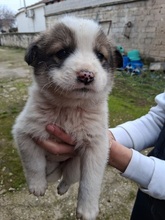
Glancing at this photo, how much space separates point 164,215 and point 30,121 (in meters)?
0.84

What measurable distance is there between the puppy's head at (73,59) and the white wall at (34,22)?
40.8 feet

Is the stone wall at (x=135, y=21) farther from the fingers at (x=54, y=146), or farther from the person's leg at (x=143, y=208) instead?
the fingers at (x=54, y=146)

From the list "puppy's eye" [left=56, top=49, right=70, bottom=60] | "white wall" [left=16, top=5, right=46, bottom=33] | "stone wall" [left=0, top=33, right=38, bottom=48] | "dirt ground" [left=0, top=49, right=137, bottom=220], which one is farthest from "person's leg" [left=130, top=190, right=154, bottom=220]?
"white wall" [left=16, top=5, right=46, bottom=33]

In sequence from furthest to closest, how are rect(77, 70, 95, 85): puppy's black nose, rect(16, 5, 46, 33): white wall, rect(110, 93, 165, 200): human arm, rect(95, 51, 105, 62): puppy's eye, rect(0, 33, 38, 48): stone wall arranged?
1. rect(16, 5, 46, 33): white wall
2. rect(0, 33, 38, 48): stone wall
3. rect(95, 51, 105, 62): puppy's eye
4. rect(110, 93, 165, 200): human arm
5. rect(77, 70, 95, 85): puppy's black nose

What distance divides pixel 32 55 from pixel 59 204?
4.67 feet

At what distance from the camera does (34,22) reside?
17250 millimetres

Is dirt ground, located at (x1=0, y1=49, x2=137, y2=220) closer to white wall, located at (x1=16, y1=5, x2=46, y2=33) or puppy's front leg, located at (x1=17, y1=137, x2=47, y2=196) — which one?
puppy's front leg, located at (x1=17, y1=137, x2=47, y2=196)

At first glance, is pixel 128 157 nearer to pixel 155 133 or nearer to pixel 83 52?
pixel 155 133

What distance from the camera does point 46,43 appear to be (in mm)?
1526

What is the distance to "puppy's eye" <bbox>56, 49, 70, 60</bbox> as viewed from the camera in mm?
→ 1386

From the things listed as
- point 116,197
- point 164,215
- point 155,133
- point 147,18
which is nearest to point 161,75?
point 147,18

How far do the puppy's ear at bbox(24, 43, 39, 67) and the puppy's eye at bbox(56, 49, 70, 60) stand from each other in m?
0.16

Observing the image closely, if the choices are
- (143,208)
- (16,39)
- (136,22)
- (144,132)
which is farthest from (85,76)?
(16,39)

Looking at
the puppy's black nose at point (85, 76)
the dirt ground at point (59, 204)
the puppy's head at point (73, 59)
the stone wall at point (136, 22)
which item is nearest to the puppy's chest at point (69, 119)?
the puppy's head at point (73, 59)
